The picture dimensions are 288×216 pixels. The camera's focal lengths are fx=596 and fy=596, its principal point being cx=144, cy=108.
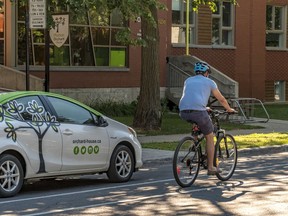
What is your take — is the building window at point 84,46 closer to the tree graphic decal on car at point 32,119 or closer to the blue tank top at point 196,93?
the blue tank top at point 196,93

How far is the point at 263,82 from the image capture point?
98.4ft

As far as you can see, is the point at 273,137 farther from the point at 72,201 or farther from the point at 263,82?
the point at 263,82

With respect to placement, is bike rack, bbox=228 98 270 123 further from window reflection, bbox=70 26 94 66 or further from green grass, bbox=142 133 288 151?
window reflection, bbox=70 26 94 66

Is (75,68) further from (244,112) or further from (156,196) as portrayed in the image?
(156,196)

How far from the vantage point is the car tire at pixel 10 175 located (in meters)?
8.36

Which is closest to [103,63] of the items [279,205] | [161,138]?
[161,138]

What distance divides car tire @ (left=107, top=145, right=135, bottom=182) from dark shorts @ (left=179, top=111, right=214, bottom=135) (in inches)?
53.6

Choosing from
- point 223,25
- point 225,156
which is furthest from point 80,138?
point 223,25

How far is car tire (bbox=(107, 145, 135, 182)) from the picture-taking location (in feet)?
32.6

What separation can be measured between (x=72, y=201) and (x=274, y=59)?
941 inches

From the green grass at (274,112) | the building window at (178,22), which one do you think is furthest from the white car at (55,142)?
the building window at (178,22)

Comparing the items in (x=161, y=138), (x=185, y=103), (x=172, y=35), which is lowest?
(x=161, y=138)

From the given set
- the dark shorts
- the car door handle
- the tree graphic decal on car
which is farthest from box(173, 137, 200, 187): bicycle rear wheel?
the tree graphic decal on car

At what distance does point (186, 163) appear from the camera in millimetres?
9367
